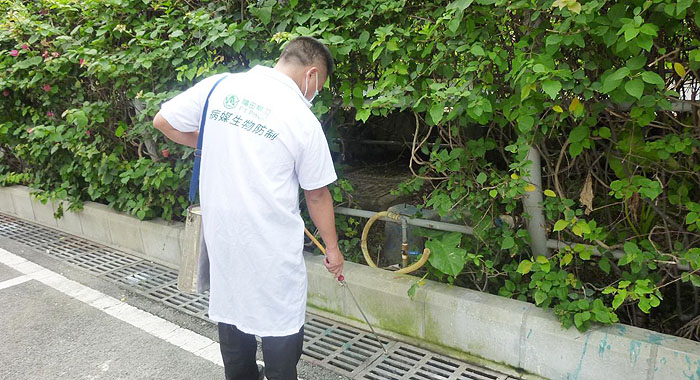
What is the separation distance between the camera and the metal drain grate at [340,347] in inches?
126

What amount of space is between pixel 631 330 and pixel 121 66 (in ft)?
13.9

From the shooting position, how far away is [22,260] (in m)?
5.12

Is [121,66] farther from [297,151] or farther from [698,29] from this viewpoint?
[698,29]

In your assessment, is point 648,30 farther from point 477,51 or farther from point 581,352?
point 581,352

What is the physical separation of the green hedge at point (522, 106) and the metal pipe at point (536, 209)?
70 millimetres

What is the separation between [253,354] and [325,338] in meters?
0.91

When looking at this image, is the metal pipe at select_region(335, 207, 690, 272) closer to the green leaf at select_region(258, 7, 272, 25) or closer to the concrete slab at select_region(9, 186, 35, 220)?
the green leaf at select_region(258, 7, 272, 25)

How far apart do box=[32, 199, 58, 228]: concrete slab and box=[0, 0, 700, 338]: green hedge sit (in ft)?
7.86

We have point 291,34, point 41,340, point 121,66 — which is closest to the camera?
point 291,34

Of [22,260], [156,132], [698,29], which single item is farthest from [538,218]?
[22,260]

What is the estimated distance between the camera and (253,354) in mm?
2682

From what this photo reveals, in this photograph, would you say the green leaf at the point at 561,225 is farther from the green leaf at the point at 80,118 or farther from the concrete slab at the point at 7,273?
the concrete slab at the point at 7,273

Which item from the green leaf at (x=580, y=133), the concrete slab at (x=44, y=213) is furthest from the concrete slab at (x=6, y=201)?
the green leaf at (x=580, y=133)

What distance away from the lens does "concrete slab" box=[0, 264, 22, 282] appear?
4723 millimetres
